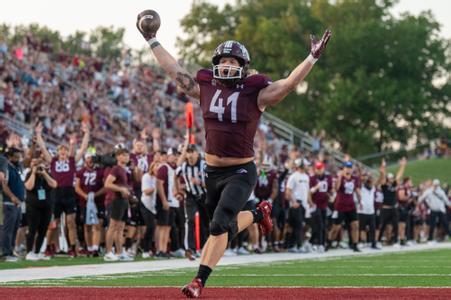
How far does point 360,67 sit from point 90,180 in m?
50.8

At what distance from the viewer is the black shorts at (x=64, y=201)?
1936 cm

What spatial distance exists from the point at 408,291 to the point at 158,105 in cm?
3061

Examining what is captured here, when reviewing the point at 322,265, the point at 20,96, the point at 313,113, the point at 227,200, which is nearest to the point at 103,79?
the point at 20,96

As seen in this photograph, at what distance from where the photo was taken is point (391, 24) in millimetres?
70125

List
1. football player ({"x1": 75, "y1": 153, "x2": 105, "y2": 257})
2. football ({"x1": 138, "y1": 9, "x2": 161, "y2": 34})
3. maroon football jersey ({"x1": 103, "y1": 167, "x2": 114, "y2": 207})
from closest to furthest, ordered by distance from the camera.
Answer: football ({"x1": 138, "y1": 9, "x2": 161, "y2": 34}) < maroon football jersey ({"x1": 103, "y1": 167, "x2": 114, "y2": 207}) < football player ({"x1": 75, "y1": 153, "x2": 105, "y2": 257})

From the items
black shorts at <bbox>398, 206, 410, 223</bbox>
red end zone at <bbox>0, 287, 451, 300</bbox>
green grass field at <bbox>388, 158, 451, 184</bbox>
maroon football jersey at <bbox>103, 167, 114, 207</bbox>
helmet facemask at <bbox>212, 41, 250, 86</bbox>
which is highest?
green grass field at <bbox>388, 158, 451, 184</bbox>

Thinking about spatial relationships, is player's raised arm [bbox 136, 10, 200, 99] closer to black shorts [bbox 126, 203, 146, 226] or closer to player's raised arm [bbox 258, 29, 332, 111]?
player's raised arm [bbox 258, 29, 332, 111]

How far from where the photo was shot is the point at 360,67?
6938cm

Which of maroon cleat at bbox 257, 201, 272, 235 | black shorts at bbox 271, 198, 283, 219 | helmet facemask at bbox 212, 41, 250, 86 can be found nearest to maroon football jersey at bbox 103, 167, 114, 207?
black shorts at bbox 271, 198, 283, 219

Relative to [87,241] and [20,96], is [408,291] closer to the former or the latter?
[87,241]

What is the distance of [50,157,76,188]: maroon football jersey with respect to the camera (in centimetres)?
1928

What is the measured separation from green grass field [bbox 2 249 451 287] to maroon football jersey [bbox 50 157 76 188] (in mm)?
4432

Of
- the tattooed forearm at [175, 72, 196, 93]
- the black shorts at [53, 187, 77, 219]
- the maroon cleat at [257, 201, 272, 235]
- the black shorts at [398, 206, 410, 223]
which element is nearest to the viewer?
the tattooed forearm at [175, 72, 196, 93]

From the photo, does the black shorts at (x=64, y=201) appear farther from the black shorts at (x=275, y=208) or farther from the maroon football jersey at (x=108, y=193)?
the black shorts at (x=275, y=208)
